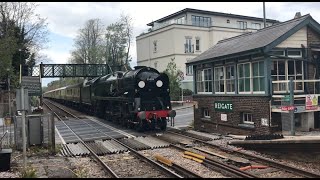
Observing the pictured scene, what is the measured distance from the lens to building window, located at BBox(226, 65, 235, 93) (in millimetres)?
16625

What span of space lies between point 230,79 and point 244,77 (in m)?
1.09

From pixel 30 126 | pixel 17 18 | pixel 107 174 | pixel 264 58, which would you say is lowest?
pixel 107 174

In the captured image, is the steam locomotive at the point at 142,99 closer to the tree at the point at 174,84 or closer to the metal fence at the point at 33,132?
the metal fence at the point at 33,132

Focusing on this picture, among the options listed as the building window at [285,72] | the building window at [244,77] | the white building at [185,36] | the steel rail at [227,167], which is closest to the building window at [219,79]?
the building window at [244,77]

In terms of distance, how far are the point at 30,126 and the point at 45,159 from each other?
2.47 meters

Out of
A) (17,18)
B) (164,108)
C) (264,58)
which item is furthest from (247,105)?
(17,18)

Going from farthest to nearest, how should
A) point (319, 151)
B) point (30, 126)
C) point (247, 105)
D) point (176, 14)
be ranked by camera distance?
point (176, 14) → point (247, 105) → point (30, 126) → point (319, 151)

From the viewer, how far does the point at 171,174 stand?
29.4 ft

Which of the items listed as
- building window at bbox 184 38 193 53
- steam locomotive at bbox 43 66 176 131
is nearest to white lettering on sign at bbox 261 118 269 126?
steam locomotive at bbox 43 66 176 131

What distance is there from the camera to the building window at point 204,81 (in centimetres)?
1866

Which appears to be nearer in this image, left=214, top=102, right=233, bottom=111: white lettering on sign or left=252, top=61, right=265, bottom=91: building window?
left=252, top=61, right=265, bottom=91: building window

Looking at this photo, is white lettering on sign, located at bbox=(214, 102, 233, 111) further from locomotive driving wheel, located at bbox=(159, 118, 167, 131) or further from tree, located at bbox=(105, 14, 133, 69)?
tree, located at bbox=(105, 14, 133, 69)

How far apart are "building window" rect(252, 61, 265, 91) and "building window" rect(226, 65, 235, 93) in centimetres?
151

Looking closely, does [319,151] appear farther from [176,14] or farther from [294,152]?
[176,14]
